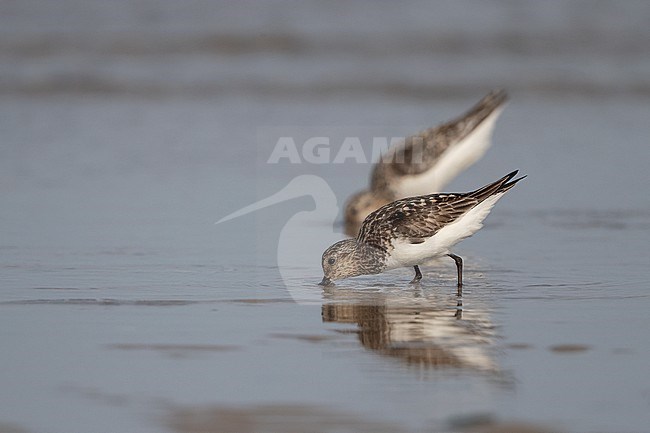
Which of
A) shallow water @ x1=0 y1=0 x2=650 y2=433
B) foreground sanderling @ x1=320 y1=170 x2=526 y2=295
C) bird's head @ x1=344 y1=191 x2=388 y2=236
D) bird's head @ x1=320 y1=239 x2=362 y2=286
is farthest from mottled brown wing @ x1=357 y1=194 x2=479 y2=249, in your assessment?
bird's head @ x1=344 y1=191 x2=388 y2=236

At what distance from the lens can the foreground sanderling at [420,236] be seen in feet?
19.8

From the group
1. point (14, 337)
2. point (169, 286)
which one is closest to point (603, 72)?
point (169, 286)

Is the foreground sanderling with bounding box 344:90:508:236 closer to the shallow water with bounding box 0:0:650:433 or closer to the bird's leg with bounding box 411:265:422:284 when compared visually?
the shallow water with bounding box 0:0:650:433

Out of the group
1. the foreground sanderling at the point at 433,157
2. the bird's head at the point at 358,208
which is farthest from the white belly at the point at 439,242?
the foreground sanderling at the point at 433,157

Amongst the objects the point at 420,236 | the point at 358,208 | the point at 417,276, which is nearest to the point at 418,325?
the point at 420,236

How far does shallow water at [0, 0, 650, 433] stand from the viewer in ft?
13.6

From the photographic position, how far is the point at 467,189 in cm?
888

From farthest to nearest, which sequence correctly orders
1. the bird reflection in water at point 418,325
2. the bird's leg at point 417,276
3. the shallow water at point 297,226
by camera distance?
the bird's leg at point 417,276 → the bird reflection in water at point 418,325 → the shallow water at point 297,226

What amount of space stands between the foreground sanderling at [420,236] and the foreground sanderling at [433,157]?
8.22ft

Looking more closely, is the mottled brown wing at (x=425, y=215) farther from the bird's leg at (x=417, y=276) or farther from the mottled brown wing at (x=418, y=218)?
the bird's leg at (x=417, y=276)

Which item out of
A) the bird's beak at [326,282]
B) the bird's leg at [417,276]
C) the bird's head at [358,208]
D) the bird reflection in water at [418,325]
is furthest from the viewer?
the bird's head at [358,208]

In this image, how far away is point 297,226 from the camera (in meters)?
7.98

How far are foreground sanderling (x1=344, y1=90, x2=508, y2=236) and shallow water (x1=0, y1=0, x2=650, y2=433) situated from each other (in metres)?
0.40

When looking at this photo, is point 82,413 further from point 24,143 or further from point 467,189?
point 24,143
